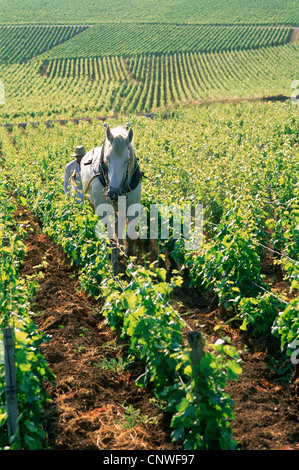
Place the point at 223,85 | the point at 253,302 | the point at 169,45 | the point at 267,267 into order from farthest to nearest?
the point at 169,45
the point at 223,85
the point at 267,267
the point at 253,302

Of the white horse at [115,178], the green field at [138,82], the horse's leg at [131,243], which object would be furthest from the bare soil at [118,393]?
the green field at [138,82]

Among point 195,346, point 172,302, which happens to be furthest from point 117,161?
point 195,346

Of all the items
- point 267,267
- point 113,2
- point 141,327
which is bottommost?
point 141,327

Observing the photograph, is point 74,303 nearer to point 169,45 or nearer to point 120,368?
point 120,368

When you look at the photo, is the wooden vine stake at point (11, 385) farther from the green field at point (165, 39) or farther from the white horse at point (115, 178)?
the green field at point (165, 39)

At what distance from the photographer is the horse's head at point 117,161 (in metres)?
6.21

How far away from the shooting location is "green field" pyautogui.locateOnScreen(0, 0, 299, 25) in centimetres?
7725

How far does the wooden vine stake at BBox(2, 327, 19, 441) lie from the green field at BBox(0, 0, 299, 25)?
77215 millimetres

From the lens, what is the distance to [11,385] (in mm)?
3070

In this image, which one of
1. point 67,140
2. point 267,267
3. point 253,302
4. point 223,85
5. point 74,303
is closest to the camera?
point 253,302

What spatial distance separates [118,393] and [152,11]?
92.6 m

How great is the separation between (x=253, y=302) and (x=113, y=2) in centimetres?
10445

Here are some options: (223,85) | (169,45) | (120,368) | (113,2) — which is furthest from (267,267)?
(113,2)

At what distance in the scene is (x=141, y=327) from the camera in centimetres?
367
